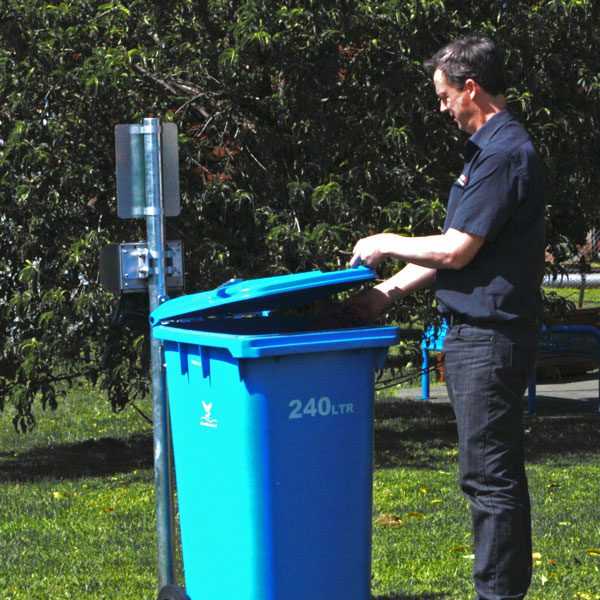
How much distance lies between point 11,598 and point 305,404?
2.05 metres

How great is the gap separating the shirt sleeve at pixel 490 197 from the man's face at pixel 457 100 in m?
0.22

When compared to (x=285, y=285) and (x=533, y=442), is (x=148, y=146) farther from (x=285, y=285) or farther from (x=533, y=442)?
(x=533, y=442)

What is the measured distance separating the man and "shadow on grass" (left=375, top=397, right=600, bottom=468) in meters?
4.58

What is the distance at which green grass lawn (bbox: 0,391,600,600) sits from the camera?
5723 mm

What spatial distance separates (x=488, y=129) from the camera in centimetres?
430

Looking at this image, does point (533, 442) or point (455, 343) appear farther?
point (533, 442)

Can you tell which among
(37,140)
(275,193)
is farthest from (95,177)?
(275,193)

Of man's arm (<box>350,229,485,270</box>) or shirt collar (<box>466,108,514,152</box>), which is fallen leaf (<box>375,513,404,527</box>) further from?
shirt collar (<box>466,108,514,152</box>)

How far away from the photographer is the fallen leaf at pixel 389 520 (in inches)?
271

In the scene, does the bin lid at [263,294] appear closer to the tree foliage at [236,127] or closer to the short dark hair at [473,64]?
the short dark hair at [473,64]

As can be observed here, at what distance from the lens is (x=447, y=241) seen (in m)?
4.18

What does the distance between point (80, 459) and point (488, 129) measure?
6271mm

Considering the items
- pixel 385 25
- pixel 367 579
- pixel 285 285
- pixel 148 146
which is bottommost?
pixel 367 579

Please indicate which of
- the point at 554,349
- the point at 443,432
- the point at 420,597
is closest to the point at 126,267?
the point at 420,597
